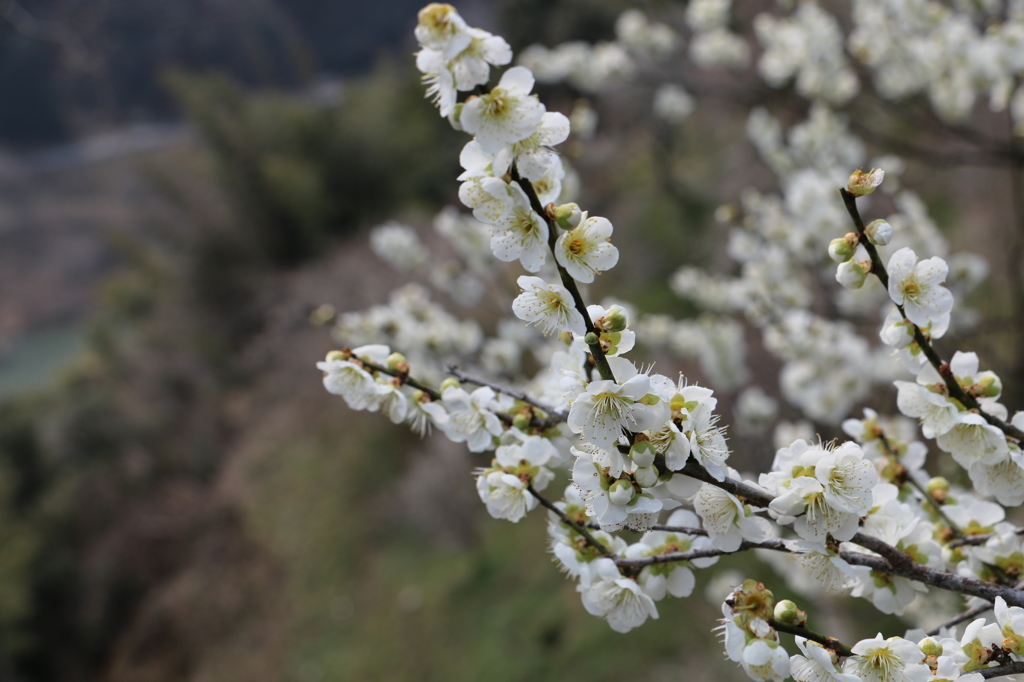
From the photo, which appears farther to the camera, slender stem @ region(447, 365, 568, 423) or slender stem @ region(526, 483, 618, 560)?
slender stem @ region(447, 365, 568, 423)

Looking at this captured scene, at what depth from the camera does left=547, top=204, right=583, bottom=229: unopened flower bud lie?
795 millimetres

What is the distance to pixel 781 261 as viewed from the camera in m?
2.74

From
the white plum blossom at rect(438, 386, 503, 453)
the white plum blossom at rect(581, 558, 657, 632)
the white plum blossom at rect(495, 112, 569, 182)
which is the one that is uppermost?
the white plum blossom at rect(495, 112, 569, 182)

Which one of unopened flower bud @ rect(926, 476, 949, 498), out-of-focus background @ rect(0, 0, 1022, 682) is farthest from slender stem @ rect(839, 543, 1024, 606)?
out-of-focus background @ rect(0, 0, 1022, 682)

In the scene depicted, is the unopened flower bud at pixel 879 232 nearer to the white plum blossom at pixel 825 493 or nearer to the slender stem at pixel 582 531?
the white plum blossom at pixel 825 493

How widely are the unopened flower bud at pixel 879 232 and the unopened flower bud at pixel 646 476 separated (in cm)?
46

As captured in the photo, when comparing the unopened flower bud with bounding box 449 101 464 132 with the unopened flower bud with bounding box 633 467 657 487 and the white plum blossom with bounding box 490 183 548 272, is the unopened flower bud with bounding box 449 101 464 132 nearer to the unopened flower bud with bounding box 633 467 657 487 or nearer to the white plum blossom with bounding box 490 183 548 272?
the white plum blossom with bounding box 490 183 548 272

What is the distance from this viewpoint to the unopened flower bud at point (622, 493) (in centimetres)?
77

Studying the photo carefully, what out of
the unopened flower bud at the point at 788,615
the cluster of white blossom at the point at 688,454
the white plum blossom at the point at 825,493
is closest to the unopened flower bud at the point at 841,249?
the cluster of white blossom at the point at 688,454

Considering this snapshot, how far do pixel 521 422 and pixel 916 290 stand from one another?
64 centimetres

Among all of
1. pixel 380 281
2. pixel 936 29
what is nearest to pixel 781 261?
pixel 936 29

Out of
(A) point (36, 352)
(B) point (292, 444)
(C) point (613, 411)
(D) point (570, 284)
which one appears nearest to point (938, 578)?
(C) point (613, 411)

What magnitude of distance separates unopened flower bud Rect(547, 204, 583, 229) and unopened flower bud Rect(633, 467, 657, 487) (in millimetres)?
323

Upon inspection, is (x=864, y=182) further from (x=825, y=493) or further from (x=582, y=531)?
(x=582, y=531)
